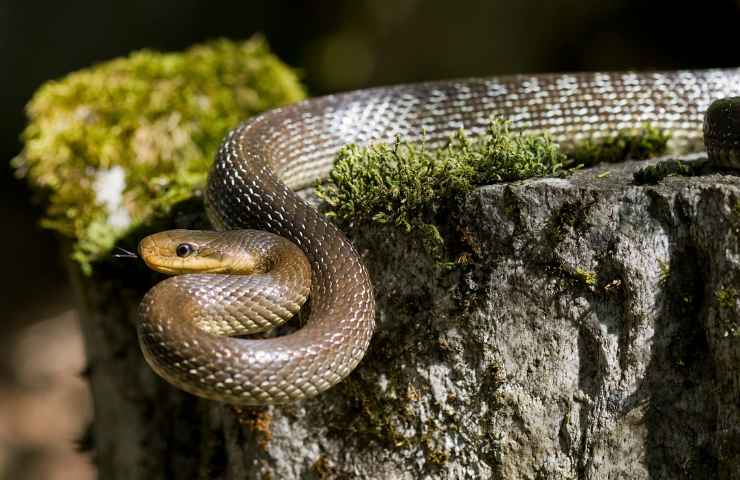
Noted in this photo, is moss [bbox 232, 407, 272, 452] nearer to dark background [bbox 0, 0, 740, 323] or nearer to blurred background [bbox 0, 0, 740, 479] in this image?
blurred background [bbox 0, 0, 740, 479]

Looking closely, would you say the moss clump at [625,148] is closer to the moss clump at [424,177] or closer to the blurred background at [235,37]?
the moss clump at [424,177]

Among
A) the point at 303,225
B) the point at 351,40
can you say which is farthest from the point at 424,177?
the point at 351,40

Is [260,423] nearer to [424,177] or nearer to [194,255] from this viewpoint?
[194,255]

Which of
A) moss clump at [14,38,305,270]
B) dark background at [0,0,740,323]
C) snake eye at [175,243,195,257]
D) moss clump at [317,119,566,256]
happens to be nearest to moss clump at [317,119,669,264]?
moss clump at [317,119,566,256]

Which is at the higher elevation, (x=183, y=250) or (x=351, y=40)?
(x=183, y=250)

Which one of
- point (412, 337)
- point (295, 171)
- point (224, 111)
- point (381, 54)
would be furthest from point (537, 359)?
point (381, 54)

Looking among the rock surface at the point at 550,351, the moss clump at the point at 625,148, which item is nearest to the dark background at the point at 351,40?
the moss clump at the point at 625,148
